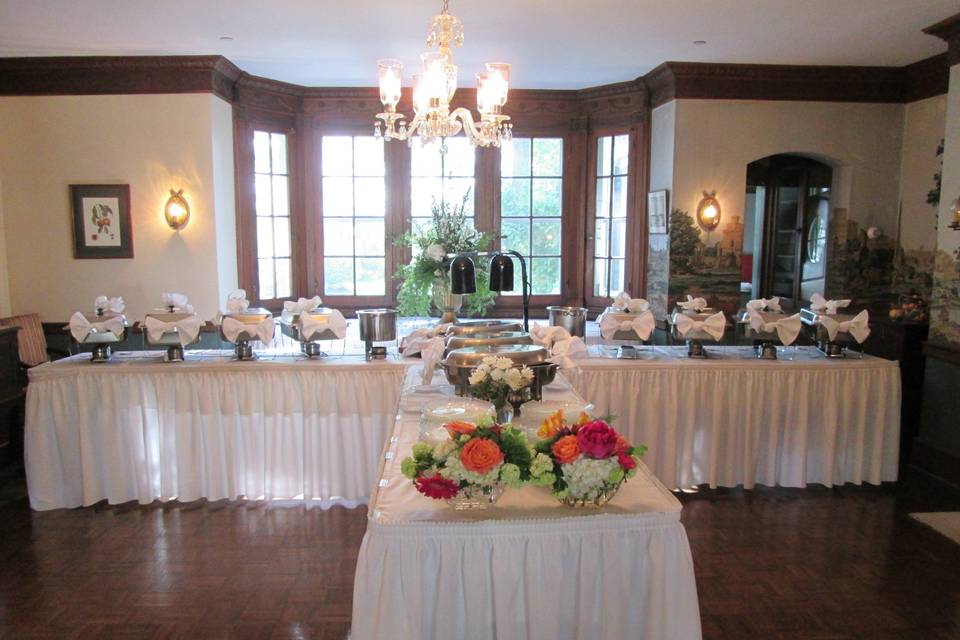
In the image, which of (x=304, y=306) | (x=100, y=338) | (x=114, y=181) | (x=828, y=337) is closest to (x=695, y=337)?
(x=828, y=337)

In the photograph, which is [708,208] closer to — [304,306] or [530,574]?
[304,306]

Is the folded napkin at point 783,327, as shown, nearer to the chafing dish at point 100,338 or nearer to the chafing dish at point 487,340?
the chafing dish at point 487,340

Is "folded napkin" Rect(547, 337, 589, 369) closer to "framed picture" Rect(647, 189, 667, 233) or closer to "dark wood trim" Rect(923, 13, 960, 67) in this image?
"framed picture" Rect(647, 189, 667, 233)

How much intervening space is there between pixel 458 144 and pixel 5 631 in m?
5.88

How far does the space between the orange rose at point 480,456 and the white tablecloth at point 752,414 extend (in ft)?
8.61

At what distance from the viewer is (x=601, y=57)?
6.11 metres

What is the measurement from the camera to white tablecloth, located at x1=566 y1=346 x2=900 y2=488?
4.54 m

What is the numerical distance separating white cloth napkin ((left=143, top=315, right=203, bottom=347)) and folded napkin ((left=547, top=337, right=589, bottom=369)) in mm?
2385

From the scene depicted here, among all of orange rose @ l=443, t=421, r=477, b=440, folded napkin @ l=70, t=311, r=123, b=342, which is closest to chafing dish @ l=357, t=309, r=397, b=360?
folded napkin @ l=70, t=311, r=123, b=342

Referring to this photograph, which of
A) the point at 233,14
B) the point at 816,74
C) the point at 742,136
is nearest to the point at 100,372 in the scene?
the point at 233,14

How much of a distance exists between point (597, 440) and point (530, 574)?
1.43ft

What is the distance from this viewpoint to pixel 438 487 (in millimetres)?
1956

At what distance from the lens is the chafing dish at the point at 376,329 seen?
4590mm

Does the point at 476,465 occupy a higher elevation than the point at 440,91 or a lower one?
lower
